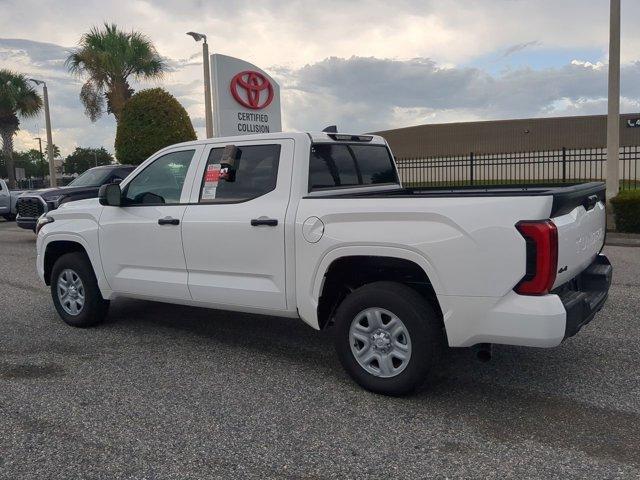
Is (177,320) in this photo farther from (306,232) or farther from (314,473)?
(314,473)

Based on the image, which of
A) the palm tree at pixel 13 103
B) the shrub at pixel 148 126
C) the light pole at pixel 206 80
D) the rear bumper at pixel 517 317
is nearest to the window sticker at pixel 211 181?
the rear bumper at pixel 517 317

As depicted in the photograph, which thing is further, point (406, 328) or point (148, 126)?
point (148, 126)

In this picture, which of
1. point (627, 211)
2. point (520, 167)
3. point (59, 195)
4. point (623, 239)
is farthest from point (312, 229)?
point (520, 167)

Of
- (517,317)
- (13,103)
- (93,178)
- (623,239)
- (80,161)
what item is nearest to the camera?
(517,317)

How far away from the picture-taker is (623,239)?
12.4 m

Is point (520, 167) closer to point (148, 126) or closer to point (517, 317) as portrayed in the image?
point (148, 126)

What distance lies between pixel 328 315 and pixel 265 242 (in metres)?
0.72

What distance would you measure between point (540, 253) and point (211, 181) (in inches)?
108

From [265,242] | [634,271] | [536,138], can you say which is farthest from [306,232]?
[536,138]

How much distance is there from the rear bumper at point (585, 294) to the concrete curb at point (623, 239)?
8002 mm

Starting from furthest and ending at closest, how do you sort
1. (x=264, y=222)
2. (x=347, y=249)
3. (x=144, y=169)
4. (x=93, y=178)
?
1. (x=93, y=178)
2. (x=144, y=169)
3. (x=264, y=222)
4. (x=347, y=249)

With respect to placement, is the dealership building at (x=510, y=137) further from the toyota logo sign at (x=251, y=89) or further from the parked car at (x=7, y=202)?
the toyota logo sign at (x=251, y=89)

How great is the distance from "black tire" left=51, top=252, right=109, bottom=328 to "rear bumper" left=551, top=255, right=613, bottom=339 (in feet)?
14.0

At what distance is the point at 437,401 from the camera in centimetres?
418
